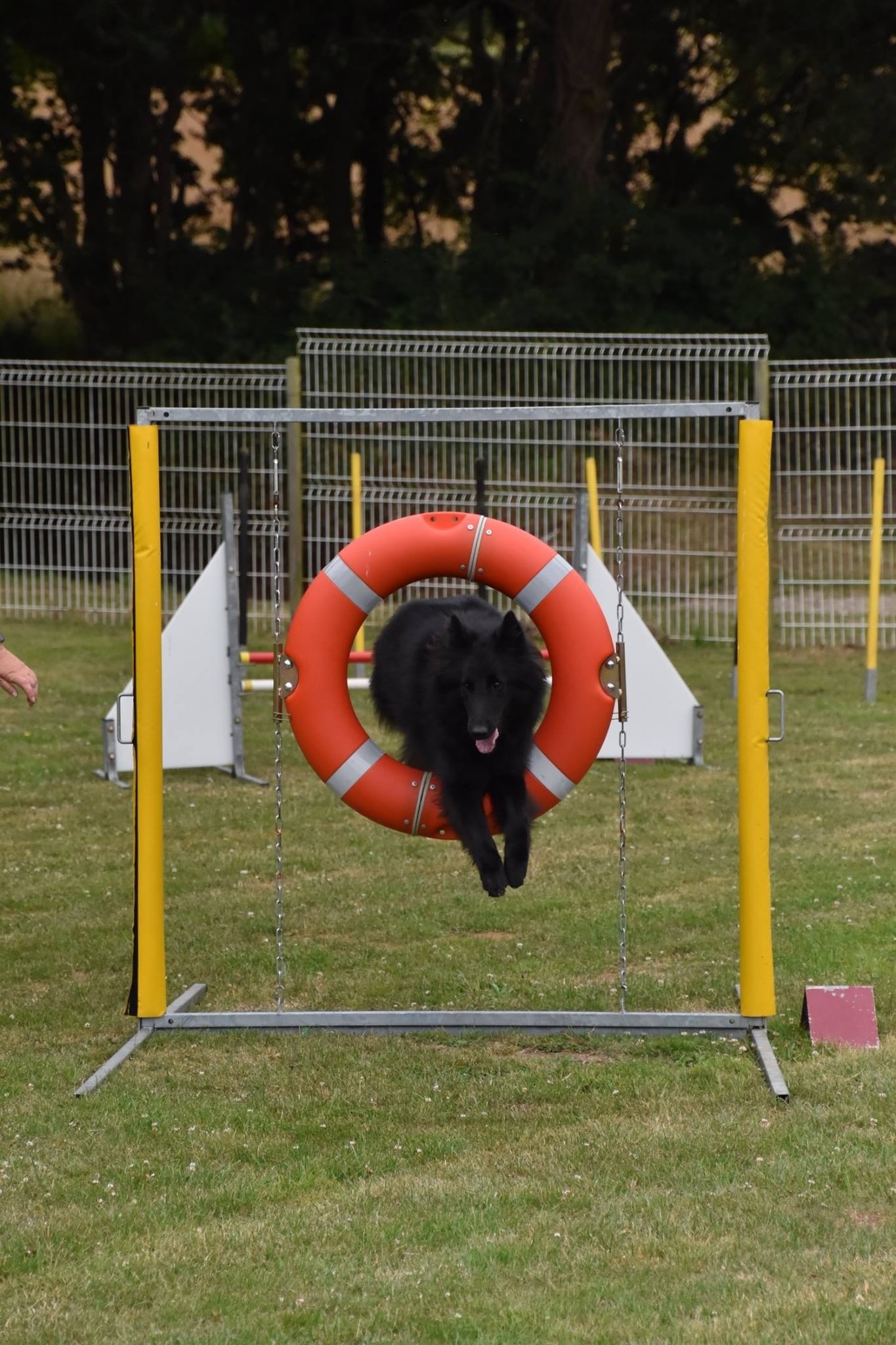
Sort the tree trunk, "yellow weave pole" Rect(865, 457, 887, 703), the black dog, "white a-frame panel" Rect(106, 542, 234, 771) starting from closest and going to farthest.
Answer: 1. the black dog
2. "white a-frame panel" Rect(106, 542, 234, 771)
3. "yellow weave pole" Rect(865, 457, 887, 703)
4. the tree trunk

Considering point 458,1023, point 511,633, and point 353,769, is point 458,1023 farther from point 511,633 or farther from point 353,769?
point 511,633

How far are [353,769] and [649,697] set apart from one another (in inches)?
121

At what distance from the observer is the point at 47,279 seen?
18688 mm

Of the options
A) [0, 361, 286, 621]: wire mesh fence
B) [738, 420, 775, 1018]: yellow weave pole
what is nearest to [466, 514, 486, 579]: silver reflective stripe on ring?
[738, 420, 775, 1018]: yellow weave pole

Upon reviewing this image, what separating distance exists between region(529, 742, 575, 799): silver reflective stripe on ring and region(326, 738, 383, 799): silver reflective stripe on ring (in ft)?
1.28

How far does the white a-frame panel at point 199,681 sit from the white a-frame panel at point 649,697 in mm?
1569

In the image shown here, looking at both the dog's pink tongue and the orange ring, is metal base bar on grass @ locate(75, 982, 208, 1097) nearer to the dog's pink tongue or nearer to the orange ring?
the orange ring

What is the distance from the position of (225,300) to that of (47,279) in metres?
3.07

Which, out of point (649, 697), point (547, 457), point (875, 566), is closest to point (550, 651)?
point (649, 697)

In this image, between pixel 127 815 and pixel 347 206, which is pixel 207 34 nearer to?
pixel 347 206

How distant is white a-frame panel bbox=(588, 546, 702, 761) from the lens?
22.3 feet

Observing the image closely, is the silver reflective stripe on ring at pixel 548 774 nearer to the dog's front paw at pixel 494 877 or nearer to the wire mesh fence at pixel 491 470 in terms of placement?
the dog's front paw at pixel 494 877

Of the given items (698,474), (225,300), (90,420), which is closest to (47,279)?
(225,300)

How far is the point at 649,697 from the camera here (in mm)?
6867
